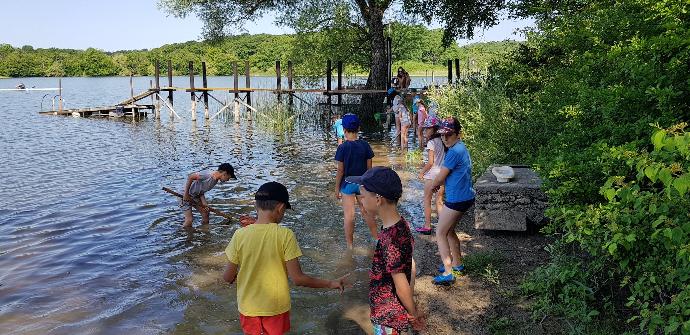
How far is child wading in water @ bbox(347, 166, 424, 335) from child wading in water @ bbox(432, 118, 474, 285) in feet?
7.04

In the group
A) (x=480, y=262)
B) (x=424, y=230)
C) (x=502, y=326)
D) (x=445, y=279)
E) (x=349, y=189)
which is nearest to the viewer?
(x=502, y=326)

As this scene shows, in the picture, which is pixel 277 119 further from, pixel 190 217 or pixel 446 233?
pixel 446 233

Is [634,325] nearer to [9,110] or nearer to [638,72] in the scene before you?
[638,72]

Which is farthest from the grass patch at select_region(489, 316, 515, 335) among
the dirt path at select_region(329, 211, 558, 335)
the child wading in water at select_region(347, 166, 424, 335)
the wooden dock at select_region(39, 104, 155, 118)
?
the wooden dock at select_region(39, 104, 155, 118)

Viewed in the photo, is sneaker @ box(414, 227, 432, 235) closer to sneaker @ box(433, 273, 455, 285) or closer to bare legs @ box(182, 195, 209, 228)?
sneaker @ box(433, 273, 455, 285)

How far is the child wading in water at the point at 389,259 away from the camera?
323cm

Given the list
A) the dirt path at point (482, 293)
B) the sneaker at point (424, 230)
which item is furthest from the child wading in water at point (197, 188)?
A: the dirt path at point (482, 293)

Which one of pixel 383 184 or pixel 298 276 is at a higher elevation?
pixel 383 184

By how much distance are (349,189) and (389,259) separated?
3.75 meters

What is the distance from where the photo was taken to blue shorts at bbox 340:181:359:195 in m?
6.89

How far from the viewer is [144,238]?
28.3 feet

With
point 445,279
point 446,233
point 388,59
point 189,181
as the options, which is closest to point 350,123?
point 446,233

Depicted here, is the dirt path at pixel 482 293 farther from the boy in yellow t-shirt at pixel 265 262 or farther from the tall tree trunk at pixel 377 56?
the tall tree trunk at pixel 377 56

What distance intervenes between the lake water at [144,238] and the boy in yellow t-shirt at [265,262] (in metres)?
1.72
